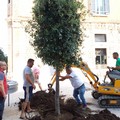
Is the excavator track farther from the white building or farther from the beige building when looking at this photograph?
the beige building

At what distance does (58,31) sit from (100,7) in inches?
806

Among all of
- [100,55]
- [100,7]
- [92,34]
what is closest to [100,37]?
[92,34]

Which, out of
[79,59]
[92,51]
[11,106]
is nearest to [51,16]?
[79,59]

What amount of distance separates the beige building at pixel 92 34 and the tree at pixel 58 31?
16805 mm

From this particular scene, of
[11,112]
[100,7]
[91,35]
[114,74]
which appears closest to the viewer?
[11,112]

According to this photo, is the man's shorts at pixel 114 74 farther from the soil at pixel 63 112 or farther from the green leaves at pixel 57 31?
the green leaves at pixel 57 31

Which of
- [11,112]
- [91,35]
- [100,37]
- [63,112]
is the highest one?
[91,35]

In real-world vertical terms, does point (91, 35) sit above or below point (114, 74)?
above

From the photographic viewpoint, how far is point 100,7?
1074 inches

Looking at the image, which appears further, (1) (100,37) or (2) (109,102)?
(1) (100,37)

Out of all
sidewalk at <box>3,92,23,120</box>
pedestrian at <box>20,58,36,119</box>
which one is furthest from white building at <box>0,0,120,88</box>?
pedestrian at <box>20,58,36,119</box>

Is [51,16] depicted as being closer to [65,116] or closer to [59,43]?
[59,43]

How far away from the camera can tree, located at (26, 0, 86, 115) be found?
7641mm

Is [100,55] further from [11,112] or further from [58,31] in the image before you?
[58,31]
